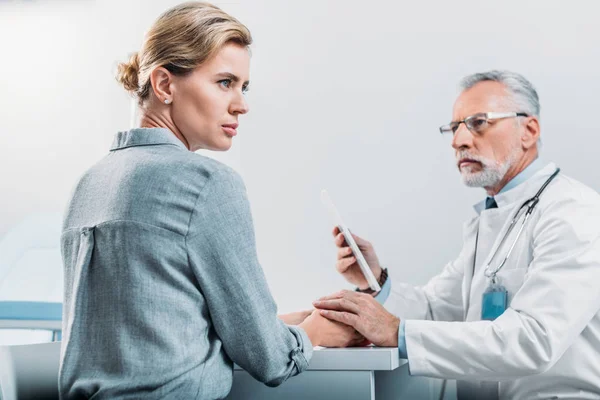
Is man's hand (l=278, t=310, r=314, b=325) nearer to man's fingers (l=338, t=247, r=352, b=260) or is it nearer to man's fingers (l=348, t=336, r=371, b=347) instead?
man's fingers (l=348, t=336, r=371, b=347)

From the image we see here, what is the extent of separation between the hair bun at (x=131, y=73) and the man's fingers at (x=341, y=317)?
0.55 meters

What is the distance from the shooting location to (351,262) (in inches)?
69.3

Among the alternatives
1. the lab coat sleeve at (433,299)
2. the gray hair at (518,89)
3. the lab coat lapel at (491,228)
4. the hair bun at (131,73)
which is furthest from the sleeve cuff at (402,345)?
the gray hair at (518,89)

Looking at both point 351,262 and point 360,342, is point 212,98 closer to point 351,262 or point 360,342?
point 360,342

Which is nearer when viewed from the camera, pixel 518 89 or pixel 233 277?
pixel 233 277

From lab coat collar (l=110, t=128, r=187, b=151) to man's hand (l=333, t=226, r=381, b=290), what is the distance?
707 mm

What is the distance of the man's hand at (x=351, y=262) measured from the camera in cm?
175

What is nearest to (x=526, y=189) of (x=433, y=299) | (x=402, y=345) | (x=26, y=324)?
(x=433, y=299)

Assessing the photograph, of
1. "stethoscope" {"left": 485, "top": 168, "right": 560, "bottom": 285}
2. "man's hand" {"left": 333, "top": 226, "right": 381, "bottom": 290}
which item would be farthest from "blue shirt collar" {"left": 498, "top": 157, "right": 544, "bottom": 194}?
"man's hand" {"left": 333, "top": 226, "right": 381, "bottom": 290}

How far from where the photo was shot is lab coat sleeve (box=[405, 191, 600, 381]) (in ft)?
4.42

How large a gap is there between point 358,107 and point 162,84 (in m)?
1.32

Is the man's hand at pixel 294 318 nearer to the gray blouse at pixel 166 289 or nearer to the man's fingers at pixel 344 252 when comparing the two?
the man's fingers at pixel 344 252

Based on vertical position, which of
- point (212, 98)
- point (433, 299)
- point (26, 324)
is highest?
point (212, 98)

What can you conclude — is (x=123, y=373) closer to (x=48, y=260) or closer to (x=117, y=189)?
(x=117, y=189)
